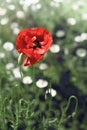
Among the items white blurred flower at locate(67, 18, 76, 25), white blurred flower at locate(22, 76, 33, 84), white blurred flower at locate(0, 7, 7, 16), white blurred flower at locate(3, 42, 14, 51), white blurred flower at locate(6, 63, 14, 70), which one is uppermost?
white blurred flower at locate(0, 7, 7, 16)

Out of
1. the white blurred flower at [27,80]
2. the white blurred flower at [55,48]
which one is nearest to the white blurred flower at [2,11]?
the white blurred flower at [55,48]

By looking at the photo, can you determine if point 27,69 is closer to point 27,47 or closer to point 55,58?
point 55,58

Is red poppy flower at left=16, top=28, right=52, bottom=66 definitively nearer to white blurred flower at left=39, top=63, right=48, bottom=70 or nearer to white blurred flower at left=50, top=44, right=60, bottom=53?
white blurred flower at left=39, top=63, right=48, bottom=70

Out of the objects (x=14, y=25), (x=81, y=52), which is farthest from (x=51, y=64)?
(x=14, y=25)

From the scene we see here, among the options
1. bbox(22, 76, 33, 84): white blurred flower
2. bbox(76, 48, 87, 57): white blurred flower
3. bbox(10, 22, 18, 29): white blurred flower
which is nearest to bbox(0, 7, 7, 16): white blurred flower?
bbox(10, 22, 18, 29): white blurred flower

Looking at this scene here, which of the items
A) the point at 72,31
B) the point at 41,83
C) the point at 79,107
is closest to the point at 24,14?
the point at 72,31

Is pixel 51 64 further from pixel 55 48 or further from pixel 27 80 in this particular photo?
pixel 27 80
